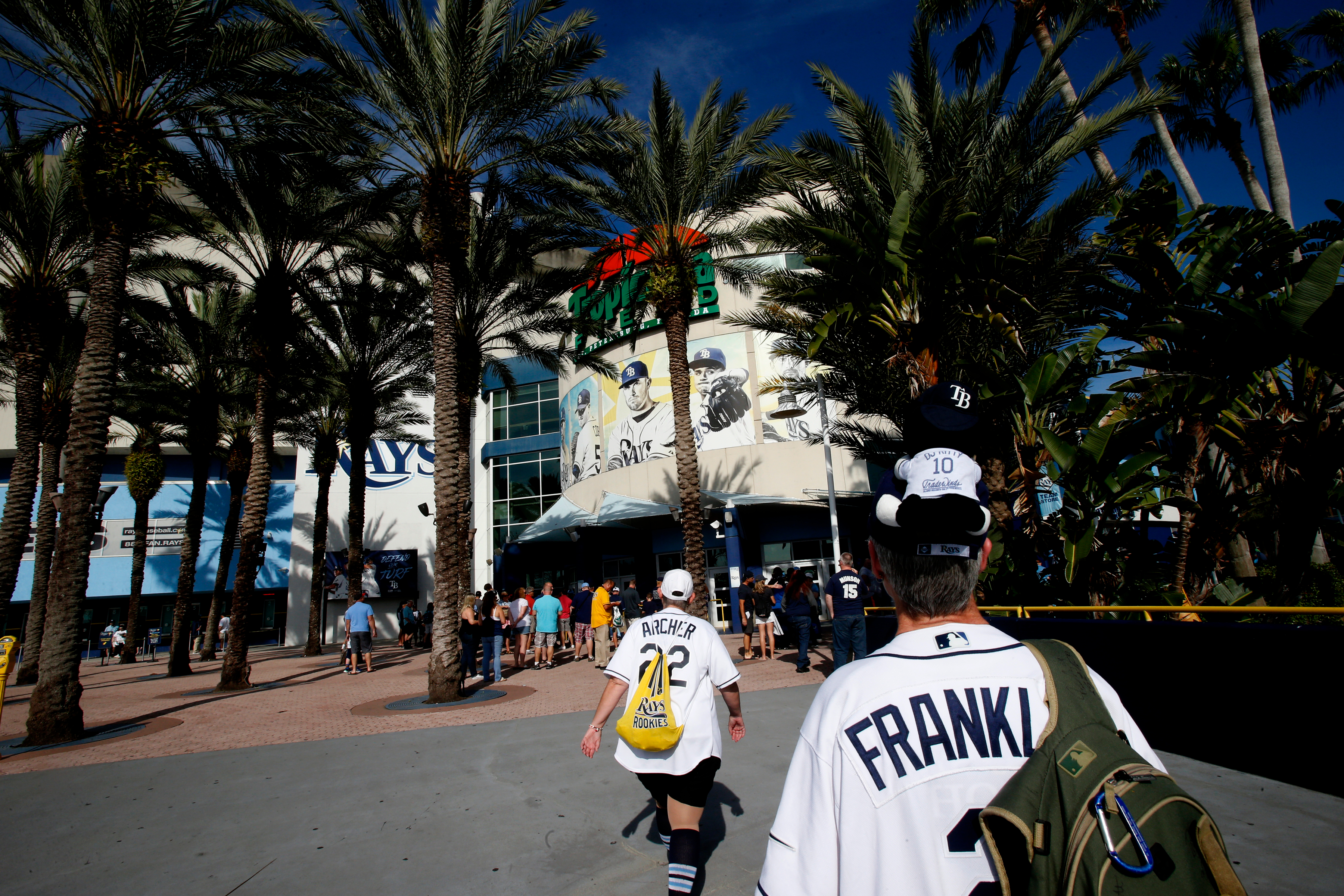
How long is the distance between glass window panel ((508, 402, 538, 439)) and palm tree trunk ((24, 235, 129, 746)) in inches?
1042

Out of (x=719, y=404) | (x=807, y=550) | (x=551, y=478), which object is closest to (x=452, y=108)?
(x=719, y=404)

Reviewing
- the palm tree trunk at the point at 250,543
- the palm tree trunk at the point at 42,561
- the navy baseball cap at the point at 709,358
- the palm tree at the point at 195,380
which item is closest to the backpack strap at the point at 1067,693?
the palm tree trunk at the point at 250,543

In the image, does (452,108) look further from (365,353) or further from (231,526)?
(231,526)

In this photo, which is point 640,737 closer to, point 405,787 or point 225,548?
point 405,787

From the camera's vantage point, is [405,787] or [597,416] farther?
[597,416]

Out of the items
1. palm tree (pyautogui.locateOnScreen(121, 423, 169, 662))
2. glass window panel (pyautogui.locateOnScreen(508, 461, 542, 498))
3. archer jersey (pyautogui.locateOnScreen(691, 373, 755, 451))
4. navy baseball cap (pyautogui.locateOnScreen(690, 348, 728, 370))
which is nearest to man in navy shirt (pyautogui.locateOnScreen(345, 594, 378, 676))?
palm tree (pyautogui.locateOnScreen(121, 423, 169, 662))

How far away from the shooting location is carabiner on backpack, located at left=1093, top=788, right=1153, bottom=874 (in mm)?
1083

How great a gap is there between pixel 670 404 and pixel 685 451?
1414 cm

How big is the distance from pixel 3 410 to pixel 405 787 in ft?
136

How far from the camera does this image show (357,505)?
21.5 metres

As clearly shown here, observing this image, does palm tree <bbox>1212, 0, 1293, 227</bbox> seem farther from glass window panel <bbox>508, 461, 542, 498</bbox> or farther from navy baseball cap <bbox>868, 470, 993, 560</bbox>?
glass window panel <bbox>508, 461, 542, 498</bbox>

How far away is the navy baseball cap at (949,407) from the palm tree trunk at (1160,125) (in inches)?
654

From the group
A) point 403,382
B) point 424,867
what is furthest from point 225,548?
point 424,867

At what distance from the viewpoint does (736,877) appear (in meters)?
4.05
